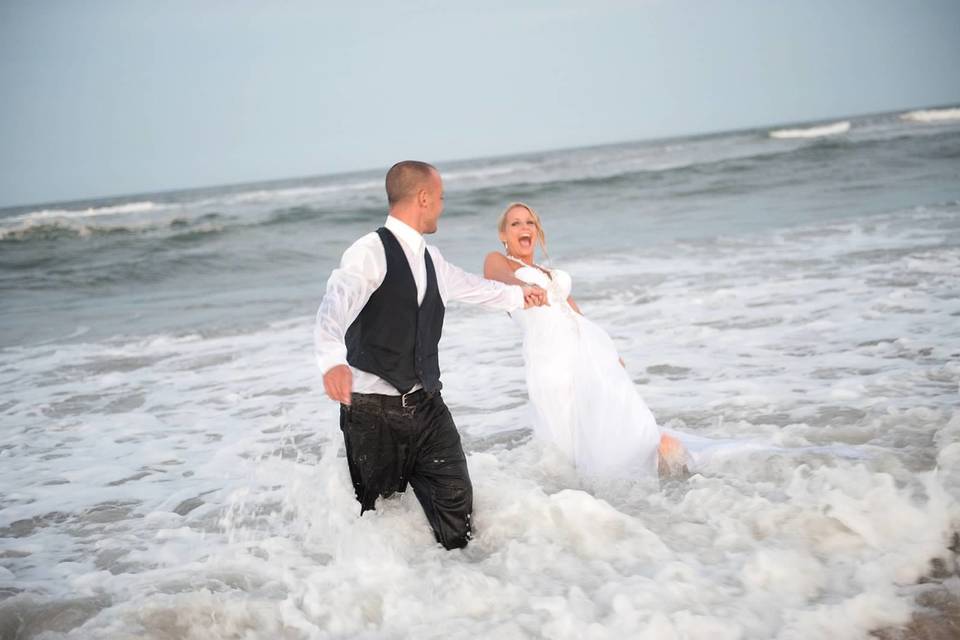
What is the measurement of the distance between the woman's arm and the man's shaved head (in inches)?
48.3

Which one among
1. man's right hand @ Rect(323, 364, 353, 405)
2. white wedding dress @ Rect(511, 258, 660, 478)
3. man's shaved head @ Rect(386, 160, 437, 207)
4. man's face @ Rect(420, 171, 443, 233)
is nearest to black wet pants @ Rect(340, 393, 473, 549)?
man's right hand @ Rect(323, 364, 353, 405)

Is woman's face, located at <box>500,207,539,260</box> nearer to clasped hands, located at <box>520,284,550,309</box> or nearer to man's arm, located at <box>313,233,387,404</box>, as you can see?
clasped hands, located at <box>520,284,550,309</box>

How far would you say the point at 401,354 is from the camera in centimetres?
332

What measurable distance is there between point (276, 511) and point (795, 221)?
13492 mm

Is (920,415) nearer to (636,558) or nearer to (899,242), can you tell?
(636,558)

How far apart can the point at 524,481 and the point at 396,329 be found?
1.34m

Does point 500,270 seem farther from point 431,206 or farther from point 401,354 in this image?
point 401,354

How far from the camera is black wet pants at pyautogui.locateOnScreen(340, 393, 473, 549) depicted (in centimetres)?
339

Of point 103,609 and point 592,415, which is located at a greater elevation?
point 592,415

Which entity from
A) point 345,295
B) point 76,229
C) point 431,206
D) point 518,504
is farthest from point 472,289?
point 76,229

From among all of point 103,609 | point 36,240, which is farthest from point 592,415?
point 36,240

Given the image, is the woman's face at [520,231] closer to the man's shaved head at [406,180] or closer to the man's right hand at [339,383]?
the man's shaved head at [406,180]

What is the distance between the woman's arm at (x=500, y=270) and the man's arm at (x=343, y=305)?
144 cm

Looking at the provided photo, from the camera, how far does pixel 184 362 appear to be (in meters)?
8.38
